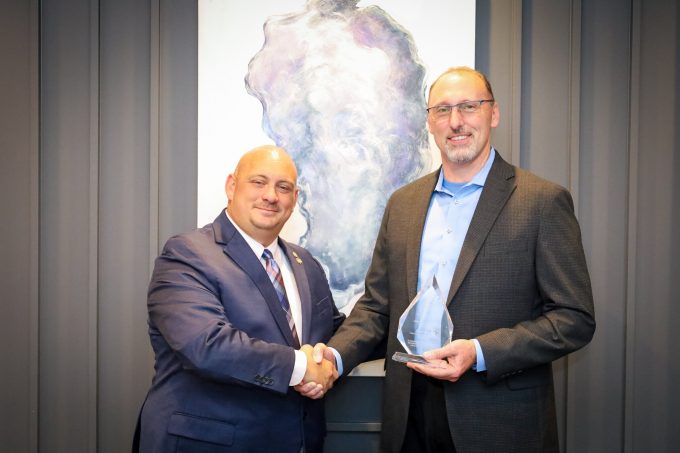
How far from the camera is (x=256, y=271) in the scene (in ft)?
6.73

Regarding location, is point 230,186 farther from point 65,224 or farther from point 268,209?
point 65,224

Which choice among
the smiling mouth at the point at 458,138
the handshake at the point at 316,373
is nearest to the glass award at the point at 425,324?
the handshake at the point at 316,373

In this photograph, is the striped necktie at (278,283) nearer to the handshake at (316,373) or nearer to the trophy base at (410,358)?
the handshake at (316,373)

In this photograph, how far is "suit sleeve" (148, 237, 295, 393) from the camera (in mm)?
1850

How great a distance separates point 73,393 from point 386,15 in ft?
7.39

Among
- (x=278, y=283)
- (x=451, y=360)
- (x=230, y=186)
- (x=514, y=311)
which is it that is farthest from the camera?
(x=230, y=186)

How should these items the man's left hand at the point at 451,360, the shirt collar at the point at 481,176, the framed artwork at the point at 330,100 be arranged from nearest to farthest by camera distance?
the man's left hand at the point at 451,360 → the shirt collar at the point at 481,176 → the framed artwork at the point at 330,100

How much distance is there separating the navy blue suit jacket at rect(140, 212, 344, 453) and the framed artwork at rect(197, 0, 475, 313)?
0.54 meters

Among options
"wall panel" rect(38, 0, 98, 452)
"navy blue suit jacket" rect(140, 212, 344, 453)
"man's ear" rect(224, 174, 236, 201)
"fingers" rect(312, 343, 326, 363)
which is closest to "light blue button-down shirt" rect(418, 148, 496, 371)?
"fingers" rect(312, 343, 326, 363)

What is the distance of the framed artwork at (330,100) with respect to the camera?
8.45 ft

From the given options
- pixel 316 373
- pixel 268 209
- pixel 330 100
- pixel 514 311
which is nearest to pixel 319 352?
pixel 316 373

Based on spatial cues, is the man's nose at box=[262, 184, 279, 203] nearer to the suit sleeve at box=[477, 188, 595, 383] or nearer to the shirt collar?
the shirt collar

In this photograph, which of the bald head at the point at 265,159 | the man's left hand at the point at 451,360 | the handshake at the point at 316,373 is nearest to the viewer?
the man's left hand at the point at 451,360

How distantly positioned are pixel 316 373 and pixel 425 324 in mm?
423
